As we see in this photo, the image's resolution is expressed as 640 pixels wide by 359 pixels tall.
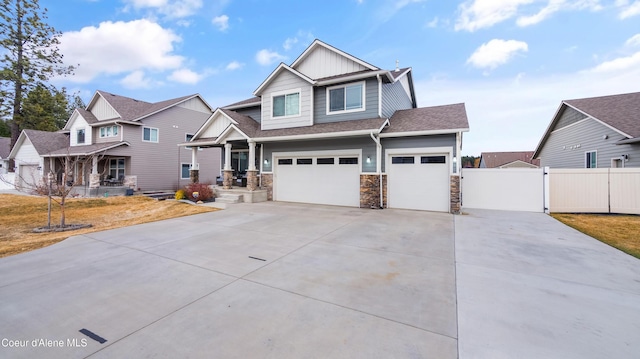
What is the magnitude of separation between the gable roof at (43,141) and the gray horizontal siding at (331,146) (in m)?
21.9

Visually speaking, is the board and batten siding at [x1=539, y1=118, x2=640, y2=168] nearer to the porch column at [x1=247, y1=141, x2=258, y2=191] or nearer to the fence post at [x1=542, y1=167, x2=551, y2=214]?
the fence post at [x1=542, y1=167, x2=551, y2=214]

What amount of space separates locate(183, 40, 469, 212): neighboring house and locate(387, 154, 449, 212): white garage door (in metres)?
0.04

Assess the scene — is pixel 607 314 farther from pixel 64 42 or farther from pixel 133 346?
pixel 64 42

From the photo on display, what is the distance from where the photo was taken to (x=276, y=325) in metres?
2.78

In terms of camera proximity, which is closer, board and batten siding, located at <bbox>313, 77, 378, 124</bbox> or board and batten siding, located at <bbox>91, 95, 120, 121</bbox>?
board and batten siding, located at <bbox>313, 77, 378, 124</bbox>

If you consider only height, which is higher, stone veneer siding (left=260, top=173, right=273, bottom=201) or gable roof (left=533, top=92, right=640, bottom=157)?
gable roof (left=533, top=92, right=640, bottom=157)

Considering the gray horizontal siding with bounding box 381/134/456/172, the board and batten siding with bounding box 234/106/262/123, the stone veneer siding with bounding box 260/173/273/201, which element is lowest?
the stone veneer siding with bounding box 260/173/273/201

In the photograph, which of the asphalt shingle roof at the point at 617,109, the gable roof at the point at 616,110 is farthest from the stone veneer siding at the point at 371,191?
the asphalt shingle roof at the point at 617,109

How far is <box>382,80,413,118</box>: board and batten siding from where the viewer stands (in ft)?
39.6

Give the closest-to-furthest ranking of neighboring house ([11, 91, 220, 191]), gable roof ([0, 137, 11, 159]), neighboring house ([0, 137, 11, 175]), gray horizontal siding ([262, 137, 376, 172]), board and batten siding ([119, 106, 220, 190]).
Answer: gray horizontal siding ([262, 137, 376, 172]) → neighboring house ([11, 91, 220, 191]) → board and batten siding ([119, 106, 220, 190]) → neighboring house ([0, 137, 11, 175]) → gable roof ([0, 137, 11, 159])

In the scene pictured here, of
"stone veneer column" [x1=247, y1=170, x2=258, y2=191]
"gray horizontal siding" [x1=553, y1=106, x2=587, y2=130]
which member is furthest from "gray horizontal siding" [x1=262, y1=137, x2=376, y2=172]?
"gray horizontal siding" [x1=553, y1=106, x2=587, y2=130]

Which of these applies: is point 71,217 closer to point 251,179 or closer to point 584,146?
point 251,179

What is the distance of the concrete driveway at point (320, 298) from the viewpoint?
2479mm

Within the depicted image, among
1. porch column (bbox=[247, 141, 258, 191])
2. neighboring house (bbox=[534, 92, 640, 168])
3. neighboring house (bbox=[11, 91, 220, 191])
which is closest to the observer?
neighboring house (bbox=[534, 92, 640, 168])
